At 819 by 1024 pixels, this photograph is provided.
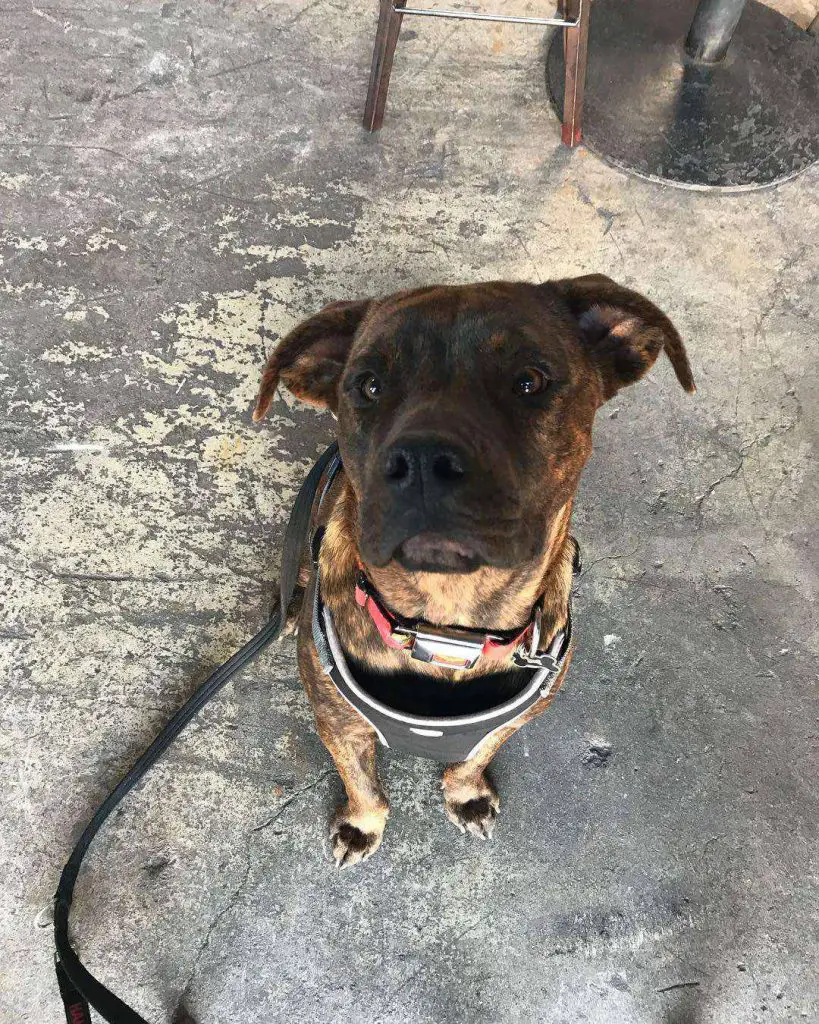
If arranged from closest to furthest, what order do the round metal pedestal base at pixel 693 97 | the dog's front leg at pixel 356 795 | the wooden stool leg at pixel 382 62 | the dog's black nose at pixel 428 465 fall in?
the dog's black nose at pixel 428 465
the dog's front leg at pixel 356 795
the wooden stool leg at pixel 382 62
the round metal pedestal base at pixel 693 97

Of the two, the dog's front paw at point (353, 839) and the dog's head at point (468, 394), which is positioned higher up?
the dog's head at point (468, 394)

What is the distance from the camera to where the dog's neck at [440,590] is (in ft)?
5.97

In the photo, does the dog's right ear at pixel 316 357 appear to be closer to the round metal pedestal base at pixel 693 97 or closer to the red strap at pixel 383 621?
the red strap at pixel 383 621

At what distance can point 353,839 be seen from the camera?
2.59 meters

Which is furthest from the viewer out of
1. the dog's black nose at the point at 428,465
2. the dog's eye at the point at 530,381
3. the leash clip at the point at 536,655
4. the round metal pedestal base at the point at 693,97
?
the round metal pedestal base at the point at 693,97

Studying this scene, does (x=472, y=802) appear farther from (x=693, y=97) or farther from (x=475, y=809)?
(x=693, y=97)

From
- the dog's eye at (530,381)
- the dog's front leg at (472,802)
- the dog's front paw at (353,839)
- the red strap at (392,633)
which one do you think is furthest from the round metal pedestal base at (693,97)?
the dog's front paw at (353,839)

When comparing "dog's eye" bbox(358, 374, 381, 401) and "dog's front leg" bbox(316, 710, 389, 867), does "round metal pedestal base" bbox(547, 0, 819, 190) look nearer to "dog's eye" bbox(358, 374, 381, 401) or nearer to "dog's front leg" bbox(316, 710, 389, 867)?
"dog's eye" bbox(358, 374, 381, 401)

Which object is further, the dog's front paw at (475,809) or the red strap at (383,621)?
the dog's front paw at (475,809)

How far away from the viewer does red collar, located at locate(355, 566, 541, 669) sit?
180 cm

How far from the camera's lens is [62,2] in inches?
152

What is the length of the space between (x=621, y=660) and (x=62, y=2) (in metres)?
4.34

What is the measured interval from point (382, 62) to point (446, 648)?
9.70 ft

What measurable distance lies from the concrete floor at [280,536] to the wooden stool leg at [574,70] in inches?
5.3
